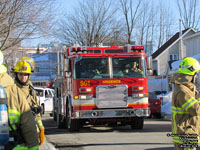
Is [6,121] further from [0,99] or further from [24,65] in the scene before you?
[24,65]

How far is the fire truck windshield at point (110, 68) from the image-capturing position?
13.3 m

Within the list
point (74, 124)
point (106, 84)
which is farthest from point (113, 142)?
point (74, 124)

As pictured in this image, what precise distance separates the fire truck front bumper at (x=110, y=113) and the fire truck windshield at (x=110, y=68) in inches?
45.8

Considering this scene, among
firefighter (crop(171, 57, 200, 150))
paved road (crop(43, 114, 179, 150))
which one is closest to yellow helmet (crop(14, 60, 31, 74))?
firefighter (crop(171, 57, 200, 150))

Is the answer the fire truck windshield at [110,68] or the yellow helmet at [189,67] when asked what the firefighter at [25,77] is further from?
the fire truck windshield at [110,68]

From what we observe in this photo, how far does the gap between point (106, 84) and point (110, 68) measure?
65 centimetres

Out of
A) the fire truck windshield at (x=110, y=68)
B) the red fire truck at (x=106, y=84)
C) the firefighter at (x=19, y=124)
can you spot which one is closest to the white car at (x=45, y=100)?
the red fire truck at (x=106, y=84)

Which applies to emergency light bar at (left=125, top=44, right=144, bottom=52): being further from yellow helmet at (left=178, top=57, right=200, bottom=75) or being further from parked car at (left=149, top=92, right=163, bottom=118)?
yellow helmet at (left=178, top=57, right=200, bottom=75)

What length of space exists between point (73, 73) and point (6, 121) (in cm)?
971

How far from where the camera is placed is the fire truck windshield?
13.3 m

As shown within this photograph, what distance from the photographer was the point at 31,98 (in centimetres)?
651

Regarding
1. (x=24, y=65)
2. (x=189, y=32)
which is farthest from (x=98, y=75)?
(x=189, y=32)

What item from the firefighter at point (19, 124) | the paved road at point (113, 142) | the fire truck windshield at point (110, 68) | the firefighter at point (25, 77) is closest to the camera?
the firefighter at point (19, 124)

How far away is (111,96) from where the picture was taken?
1322 cm
